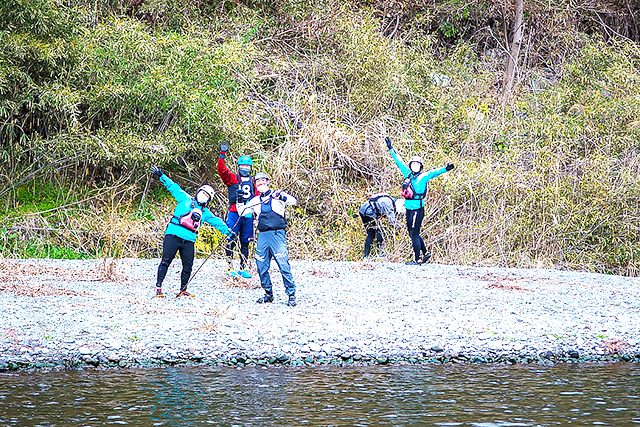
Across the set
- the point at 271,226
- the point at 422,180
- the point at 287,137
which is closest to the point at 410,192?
the point at 422,180

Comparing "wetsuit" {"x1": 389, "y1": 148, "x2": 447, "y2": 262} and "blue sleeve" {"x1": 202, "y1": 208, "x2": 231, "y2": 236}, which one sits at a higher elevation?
"wetsuit" {"x1": 389, "y1": 148, "x2": 447, "y2": 262}

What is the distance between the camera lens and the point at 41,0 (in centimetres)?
1409

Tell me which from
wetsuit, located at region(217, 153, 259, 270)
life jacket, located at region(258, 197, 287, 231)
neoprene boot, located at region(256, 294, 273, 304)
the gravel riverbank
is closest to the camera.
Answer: the gravel riverbank

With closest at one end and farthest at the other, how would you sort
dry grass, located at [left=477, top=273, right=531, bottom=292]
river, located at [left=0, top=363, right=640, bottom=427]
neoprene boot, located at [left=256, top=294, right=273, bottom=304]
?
river, located at [left=0, top=363, right=640, bottom=427] → neoprene boot, located at [left=256, top=294, right=273, bottom=304] → dry grass, located at [left=477, top=273, right=531, bottom=292]

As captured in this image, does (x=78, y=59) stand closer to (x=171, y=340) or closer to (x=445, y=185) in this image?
(x=445, y=185)

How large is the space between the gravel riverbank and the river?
0.31m

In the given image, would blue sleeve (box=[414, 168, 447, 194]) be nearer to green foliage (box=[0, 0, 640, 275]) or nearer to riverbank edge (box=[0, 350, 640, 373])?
green foliage (box=[0, 0, 640, 275])

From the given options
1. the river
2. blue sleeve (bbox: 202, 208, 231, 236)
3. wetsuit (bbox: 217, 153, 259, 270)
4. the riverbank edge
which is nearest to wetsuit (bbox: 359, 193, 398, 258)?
A: wetsuit (bbox: 217, 153, 259, 270)

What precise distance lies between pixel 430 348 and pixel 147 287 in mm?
4304

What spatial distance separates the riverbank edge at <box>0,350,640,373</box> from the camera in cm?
704

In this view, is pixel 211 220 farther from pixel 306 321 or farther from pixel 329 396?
pixel 329 396

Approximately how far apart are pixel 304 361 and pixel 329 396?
1.22 meters

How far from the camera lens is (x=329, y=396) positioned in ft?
20.4

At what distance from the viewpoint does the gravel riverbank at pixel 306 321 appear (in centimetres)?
747
